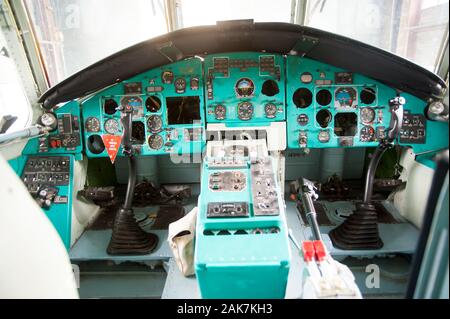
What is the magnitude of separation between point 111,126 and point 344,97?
2.46 m

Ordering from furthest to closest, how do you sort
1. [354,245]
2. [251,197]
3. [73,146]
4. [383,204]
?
[383,204] → [73,146] → [354,245] → [251,197]

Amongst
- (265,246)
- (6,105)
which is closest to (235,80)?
(265,246)

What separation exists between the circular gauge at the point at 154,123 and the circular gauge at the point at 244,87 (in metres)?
0.89

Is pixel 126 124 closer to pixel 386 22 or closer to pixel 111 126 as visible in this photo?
pixel 111 126

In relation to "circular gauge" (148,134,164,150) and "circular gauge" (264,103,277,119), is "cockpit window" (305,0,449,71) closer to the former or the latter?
A: "circular gauge" (264,103,277,119)

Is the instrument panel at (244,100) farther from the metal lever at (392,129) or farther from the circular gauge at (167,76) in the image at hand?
the metal lever at (392,129)

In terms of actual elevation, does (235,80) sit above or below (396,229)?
above

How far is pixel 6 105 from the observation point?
2881 millimetres

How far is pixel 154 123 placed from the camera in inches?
124

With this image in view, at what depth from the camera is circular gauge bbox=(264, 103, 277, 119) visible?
10.2 ft

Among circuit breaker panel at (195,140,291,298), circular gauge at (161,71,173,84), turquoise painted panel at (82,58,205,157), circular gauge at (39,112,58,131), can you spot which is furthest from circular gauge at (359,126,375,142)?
circular gauge at (39,112,58,131)

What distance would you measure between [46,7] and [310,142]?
10.2 feet

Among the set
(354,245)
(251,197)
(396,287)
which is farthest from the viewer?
(354,245)
